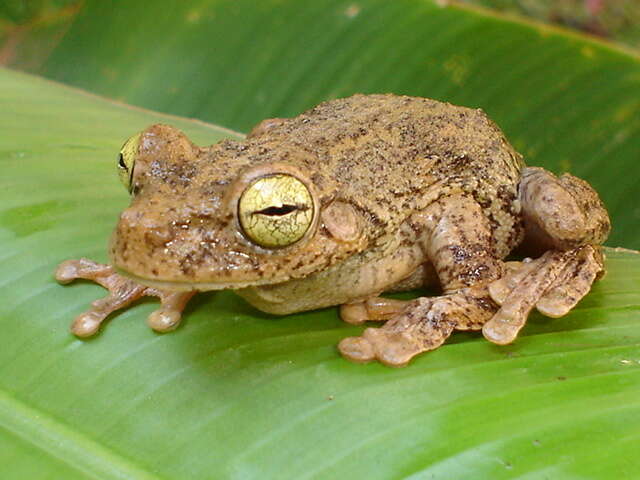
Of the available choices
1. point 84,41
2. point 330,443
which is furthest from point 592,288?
point 84,41

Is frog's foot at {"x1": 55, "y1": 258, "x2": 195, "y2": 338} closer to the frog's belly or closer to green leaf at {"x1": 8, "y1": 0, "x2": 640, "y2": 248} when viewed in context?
the frog's belly

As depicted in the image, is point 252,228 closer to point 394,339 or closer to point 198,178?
point 198,178

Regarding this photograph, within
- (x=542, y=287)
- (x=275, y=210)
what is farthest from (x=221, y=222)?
(x=542, y=287)

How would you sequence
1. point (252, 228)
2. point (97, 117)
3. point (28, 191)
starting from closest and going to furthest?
point (252, 228) → point (28, 191) → point (97, 117)

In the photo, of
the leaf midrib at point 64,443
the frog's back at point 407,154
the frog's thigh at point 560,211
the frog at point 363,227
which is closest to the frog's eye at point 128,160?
the frog at point 363,227

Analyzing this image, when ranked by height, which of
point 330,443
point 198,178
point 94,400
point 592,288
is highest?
point 198,178

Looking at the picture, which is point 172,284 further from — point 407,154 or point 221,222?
point 407,154

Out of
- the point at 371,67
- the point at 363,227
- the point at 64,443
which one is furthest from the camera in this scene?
the point at 371,67
